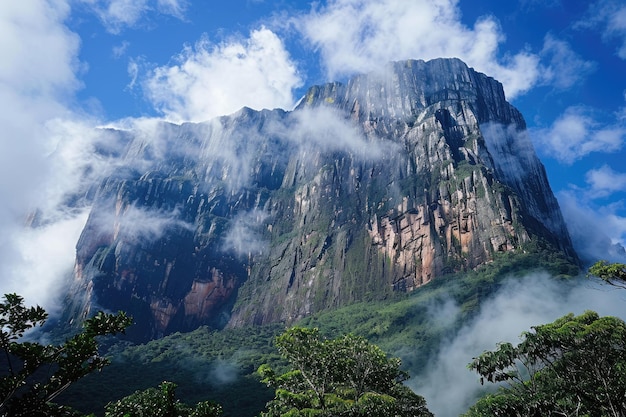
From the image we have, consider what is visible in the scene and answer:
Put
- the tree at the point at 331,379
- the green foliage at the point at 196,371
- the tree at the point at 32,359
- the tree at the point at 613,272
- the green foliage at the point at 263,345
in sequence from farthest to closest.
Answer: the green foliage at the point at 263,345
the green foliage at the point at 196,371
the tree at the point at 331,379
the tree at the point at 613,272
the tree at the point at 32,359

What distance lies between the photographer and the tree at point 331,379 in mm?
23547

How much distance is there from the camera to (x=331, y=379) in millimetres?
28188

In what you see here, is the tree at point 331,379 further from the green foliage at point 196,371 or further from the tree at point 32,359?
the green foliage at point 196,371

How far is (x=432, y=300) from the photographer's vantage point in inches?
5295

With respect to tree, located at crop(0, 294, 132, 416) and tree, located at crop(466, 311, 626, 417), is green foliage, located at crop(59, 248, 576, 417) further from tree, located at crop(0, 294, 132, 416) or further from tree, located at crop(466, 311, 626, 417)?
tree, located at crop(0, 294, 132, 416)

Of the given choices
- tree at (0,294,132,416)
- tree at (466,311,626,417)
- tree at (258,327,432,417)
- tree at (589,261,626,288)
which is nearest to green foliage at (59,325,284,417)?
tree at (258,327,432,417)

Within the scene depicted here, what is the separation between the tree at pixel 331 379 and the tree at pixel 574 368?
20.1 ft

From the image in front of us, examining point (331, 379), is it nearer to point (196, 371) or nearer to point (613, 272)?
point (613, 272)

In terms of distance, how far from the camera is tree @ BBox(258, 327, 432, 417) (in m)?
23.5

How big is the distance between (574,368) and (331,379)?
565 inches

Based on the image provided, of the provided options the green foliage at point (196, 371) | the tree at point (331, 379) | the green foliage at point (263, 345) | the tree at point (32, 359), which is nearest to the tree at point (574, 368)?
the tree at point (331, 379)

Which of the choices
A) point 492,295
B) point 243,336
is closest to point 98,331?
point 492,295

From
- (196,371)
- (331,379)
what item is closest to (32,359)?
(331,379)

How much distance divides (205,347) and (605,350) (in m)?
134
